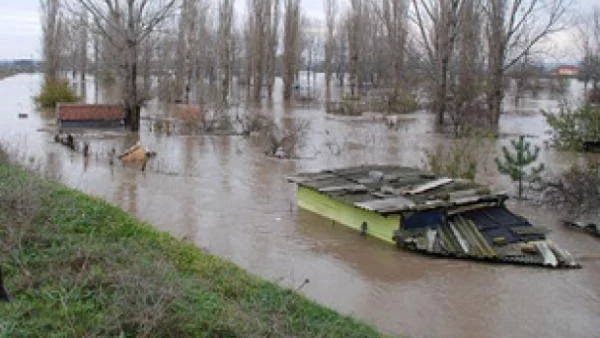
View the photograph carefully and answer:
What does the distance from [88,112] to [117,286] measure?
2118 centimetres

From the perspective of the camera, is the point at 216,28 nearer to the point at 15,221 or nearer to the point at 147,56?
the point at 147,56

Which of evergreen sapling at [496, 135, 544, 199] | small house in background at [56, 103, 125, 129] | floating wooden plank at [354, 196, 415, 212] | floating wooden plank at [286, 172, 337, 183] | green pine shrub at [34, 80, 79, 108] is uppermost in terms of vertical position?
green pine shrub at [34, 80, 79, 108]

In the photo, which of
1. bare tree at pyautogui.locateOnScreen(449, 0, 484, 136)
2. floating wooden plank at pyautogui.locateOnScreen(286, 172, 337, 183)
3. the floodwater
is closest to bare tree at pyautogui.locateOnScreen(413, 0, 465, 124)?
bare tree at pyautogui.locateOnScreen(449, 0, 484, 136)

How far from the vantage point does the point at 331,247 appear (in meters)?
11.4

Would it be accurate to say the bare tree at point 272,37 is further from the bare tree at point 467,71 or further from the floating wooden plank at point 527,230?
the floating wooden plank at point 527,230

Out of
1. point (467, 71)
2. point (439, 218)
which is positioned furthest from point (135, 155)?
point (467, 71)

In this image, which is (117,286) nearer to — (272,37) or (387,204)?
Result: (387,204)

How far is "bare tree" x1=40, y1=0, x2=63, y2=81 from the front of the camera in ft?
153

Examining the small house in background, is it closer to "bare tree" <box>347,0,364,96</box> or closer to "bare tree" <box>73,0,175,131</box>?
"bare tree" <box>73,0,175,131</box>

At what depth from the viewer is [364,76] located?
197 ft

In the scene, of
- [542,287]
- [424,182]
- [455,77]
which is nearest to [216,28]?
[455,77]

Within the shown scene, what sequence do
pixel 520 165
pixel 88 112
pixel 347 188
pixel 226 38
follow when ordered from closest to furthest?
pixel 347 188 < pixel 520 165 < pixel 88 112 < pixel 226 38

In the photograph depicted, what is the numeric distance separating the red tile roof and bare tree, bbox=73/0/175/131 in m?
0.46

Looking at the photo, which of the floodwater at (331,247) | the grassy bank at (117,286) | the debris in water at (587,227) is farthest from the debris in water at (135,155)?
the debris in water at (587,227)
